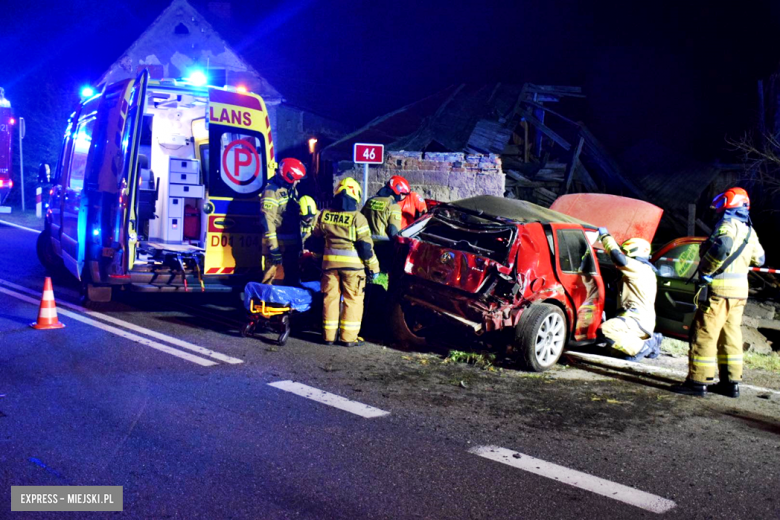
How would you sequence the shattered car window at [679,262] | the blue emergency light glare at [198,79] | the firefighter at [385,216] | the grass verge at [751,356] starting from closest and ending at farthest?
the grass verge at [751,356]
the shattered car window at [679,262]
the blue emergency light glare at [198,79]
the firefighter at [385,216]

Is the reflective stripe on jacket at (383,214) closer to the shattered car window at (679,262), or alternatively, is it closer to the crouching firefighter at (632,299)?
the crouching firefighter at (632,299)

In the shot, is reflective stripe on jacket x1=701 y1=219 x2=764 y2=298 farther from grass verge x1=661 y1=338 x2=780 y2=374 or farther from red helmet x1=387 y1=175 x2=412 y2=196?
red helmet x1=387 y1=175 x2=412 y2=196

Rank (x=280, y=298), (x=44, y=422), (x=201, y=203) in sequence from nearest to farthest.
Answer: (x=44, y=422), (x=280, y=298), (x=201, y=203)

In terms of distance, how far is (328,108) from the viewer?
27594 mm

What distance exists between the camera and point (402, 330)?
7773 millimetres

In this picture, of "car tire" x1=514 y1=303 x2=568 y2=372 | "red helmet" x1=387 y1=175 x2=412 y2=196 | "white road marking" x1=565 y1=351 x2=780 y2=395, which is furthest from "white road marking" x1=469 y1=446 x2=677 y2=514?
"red helmet" x1=387 y1=175 x2=412 y2=196

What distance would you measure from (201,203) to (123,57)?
76.5ft

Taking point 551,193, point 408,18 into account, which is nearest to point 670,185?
point 551,193

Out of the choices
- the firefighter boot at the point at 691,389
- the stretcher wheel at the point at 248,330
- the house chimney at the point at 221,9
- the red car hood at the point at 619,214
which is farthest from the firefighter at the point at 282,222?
the house chimney at the point at 221,9

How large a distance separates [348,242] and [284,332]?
3.64ft

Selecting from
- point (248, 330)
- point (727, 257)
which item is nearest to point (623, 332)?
point (727, 257)

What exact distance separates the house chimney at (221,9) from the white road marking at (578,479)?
31.5 metres

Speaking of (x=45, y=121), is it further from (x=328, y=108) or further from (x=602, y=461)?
(x=602, y=461)

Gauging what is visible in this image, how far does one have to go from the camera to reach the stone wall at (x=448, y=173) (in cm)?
1325
